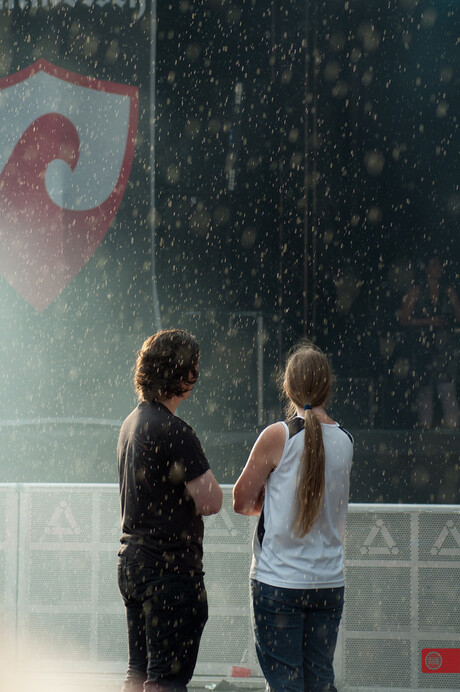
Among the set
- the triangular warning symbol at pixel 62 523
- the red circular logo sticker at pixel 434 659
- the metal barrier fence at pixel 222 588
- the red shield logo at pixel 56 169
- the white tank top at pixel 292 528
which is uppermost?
the red shield logo at pixel 56 169

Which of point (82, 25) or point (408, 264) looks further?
point (82, 25)

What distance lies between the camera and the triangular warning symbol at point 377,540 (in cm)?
330

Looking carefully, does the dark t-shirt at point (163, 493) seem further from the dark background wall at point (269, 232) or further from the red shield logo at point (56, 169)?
the red shield logo at point (56, 169)

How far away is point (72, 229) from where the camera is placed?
4.10m

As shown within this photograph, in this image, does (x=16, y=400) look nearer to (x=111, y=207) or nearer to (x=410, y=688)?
(x=111, y=207)

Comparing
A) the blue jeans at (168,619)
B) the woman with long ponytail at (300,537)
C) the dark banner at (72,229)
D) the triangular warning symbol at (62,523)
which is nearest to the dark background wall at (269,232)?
the dark banner at (72,229)

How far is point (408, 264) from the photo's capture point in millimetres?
3830

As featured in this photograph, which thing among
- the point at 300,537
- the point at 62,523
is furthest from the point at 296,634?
the point at 62,523

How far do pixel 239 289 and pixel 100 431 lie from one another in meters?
1.02

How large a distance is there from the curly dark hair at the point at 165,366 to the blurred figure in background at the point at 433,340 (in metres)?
1.92

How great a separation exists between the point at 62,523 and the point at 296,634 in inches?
67.3

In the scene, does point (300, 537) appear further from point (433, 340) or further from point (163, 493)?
point (433, 340)

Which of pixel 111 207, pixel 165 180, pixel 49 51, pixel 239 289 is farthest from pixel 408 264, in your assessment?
pixel 49 51

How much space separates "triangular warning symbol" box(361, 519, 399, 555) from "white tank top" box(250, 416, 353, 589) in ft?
4.07
